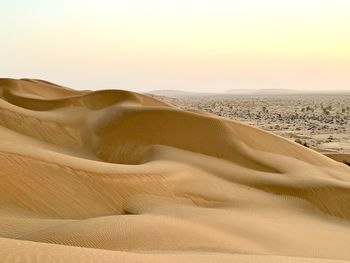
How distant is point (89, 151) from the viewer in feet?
48.0

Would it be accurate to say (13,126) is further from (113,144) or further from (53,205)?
(53,205)

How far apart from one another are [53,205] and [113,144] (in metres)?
7.06

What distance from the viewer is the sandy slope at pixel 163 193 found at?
5.37 m

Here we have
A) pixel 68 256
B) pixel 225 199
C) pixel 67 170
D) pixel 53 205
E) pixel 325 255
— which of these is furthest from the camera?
pixel 225 199

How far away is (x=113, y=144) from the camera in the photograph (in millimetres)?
14602

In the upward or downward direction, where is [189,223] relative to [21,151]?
downward

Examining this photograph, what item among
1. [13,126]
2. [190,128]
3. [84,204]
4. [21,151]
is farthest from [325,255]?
[13,126]

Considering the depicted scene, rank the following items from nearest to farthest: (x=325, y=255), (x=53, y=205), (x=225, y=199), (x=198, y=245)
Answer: (x=198, y=245), (x=325, y=255), (x=53, y=205), (x=225, y=199)

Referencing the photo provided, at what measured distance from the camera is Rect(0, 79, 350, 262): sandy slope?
17.6ft

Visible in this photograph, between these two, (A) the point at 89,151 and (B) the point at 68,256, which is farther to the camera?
(A) the point at 89,151

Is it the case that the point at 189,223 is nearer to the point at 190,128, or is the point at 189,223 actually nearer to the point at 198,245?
the point at 198,245

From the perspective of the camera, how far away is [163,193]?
350 inches

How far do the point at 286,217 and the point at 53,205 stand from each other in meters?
3.87

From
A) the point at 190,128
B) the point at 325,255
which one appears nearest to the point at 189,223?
the point at 325,255
